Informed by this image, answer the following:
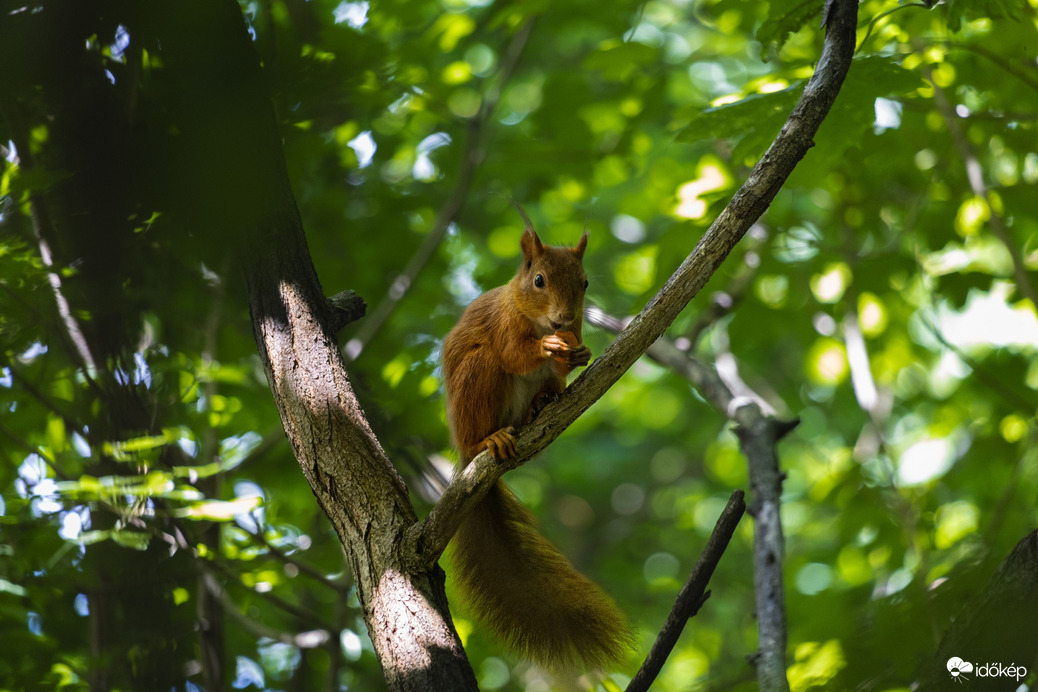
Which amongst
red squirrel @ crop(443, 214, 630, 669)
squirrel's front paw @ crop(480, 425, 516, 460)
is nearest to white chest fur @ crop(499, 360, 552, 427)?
red squirrel @ crop(443, 214, 630, 669)

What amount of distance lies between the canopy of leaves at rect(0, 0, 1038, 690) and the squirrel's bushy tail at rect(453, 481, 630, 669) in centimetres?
15

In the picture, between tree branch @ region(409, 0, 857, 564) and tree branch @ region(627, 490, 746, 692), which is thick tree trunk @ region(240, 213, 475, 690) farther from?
tree branch @ region(627, 490, 746, 692)

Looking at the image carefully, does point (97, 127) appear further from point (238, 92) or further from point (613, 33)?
point (613, 33)

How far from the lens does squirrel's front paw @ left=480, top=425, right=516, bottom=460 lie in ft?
6.34

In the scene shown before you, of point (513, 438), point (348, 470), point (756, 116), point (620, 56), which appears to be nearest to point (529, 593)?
point (513, 438)

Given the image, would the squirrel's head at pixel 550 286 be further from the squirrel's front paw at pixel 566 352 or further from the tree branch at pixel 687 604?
the tree branch at pixel 687 604

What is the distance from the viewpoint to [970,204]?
3576 mm

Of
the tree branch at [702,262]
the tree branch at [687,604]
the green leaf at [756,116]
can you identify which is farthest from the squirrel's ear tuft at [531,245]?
the tree branch at [687,604]

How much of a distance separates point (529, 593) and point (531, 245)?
3.91 ft

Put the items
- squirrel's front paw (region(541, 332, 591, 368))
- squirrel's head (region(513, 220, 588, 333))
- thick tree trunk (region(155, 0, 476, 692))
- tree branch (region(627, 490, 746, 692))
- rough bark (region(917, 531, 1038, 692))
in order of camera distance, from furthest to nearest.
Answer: squirrel's head (region(513, 220, 588, 333)), squirrel's front paw (region(541, 332, 591, 368)), tree branch (region(627, 490, 746, 692)), thick tree trunk (region(155, 0, 476, 692)), rough bark (region(917, 531, 1038, 692))

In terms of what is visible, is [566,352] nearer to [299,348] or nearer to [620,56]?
[299,348]

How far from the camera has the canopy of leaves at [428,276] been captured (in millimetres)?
1981

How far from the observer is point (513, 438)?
2107 mm

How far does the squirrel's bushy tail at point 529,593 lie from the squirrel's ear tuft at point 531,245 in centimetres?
80
